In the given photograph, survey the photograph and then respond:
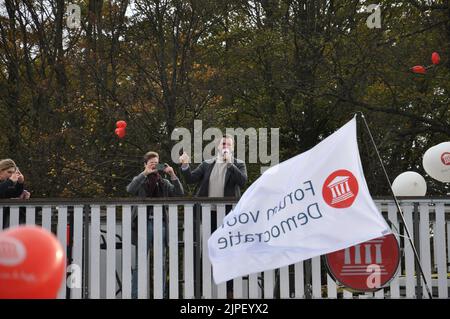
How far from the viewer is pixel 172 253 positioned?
28.7 feet

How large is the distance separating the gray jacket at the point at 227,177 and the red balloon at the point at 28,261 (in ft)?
14.9

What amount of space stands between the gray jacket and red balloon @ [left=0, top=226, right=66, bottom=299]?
455 cm

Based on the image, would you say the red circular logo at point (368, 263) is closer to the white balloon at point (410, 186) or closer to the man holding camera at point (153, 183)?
the man holding camera at point (153, 183)

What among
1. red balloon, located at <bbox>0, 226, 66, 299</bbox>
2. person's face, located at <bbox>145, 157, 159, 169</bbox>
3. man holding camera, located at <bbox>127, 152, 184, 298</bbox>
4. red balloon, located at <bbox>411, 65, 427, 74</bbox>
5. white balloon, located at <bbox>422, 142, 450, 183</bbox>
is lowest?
red balloon, located at <bbox>0, 226, 66, 299</bbox>

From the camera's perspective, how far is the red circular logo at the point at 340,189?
802 centimetres

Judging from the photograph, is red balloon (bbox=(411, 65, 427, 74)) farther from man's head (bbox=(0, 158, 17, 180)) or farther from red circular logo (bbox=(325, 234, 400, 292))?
man's head (bbox=(0, 158, 17, 180))

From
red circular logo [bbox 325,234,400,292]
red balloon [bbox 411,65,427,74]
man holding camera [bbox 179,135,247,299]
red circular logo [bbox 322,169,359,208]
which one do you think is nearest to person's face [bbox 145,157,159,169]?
man holding camera [bbox 179,135,247,299]

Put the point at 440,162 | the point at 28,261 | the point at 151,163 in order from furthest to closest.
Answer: the point at 440,162
the point at 151,163
the point at 28,261

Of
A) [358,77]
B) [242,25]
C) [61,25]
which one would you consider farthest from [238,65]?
[61,25]

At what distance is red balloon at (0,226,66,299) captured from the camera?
195 inches

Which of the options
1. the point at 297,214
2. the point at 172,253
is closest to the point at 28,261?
the point at 297,214

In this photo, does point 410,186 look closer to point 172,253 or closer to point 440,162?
point 440,162

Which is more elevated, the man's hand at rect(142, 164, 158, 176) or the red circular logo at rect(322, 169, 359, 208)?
the man's hand at rect(142, 164, 158, 176)

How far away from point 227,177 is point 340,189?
182cm
